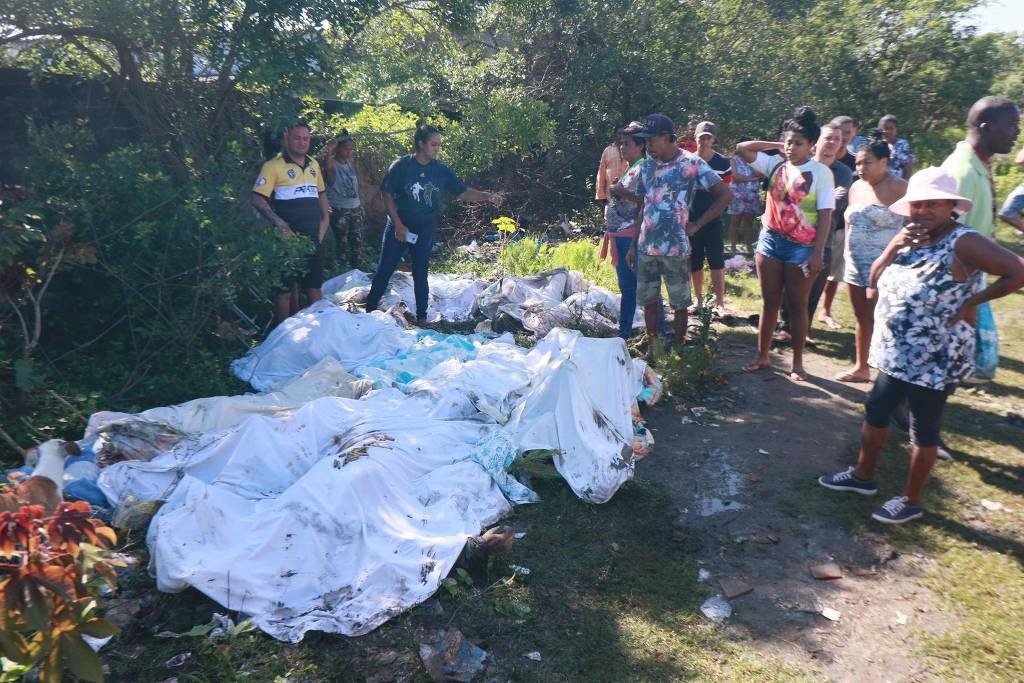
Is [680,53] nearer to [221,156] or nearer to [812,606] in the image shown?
[221,156]

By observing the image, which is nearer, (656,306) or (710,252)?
(656,306)

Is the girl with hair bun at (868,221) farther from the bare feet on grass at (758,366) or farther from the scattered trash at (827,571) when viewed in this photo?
the scattered trash at (827,571)

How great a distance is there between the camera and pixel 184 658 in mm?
2729

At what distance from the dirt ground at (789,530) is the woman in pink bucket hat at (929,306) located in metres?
0.42

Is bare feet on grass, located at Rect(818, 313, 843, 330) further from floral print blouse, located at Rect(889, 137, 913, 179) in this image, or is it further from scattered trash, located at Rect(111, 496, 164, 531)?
scattered trash, located at Rect(111, 496, 164, 531)

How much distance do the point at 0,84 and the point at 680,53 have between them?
9.95 metres

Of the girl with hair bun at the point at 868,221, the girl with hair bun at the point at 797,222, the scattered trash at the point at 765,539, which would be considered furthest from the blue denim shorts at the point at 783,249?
the scattered trash at the point at 765,539

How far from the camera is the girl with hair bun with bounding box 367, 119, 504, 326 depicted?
644 centimetres

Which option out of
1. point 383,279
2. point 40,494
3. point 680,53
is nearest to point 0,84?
point 383,279

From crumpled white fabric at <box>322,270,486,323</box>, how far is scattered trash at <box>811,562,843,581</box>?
4.23m

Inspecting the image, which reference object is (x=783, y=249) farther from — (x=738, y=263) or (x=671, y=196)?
(x=738, y=263)

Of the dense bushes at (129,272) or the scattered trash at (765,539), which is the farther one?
the dense bushes at (129,272)

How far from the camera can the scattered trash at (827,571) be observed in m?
3.36

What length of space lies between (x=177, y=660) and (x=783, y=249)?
15.3 feet
